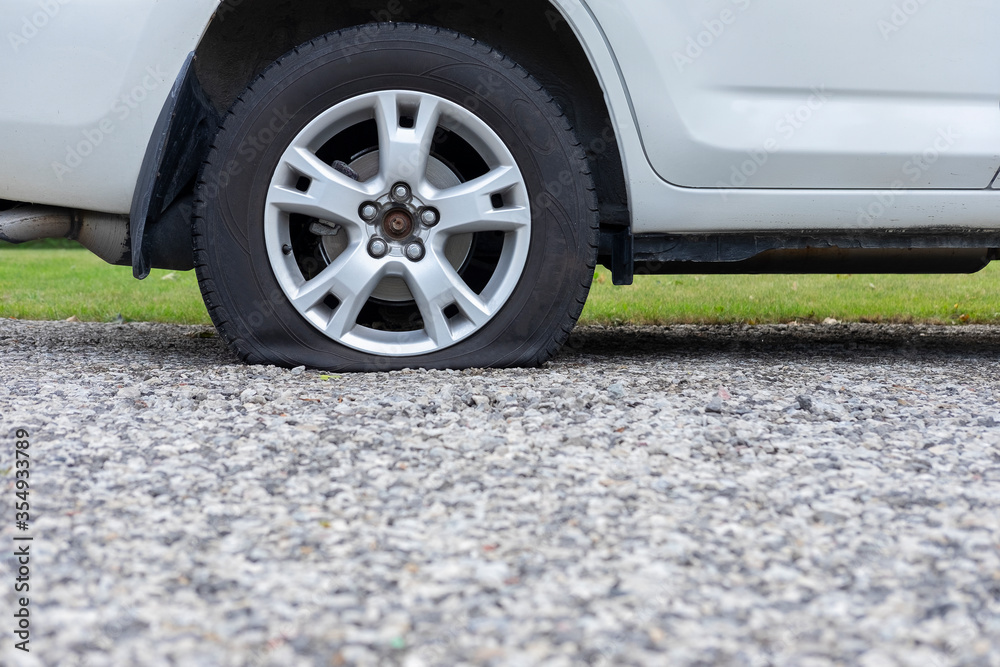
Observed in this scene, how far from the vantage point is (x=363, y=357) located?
8.66 feet

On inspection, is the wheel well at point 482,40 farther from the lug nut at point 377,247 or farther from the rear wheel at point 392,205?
the lug nut at point 377,247

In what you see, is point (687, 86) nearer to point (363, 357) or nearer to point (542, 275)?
point (542, 275)

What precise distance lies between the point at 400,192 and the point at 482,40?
25.3 inches

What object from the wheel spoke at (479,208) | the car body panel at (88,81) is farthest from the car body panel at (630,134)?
the wheel spoke at (479,208)

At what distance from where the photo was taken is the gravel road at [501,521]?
107 centimetres

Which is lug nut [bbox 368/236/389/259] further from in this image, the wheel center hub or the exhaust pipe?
the exhaust pipe

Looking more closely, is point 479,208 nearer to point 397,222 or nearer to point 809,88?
point 397,222

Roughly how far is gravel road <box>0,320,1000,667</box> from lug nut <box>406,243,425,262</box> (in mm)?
356

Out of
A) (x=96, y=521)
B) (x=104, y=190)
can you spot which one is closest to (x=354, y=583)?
(x=96, y=521)

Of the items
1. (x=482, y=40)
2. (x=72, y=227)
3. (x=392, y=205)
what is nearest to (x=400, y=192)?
(x=392, y=205)

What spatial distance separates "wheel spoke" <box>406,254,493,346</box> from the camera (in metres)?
2.56

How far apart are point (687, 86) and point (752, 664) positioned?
1.93m

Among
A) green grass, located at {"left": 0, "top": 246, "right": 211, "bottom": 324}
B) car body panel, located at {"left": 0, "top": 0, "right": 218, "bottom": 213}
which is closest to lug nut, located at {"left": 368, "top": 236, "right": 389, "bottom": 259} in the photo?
car body panel, located at {"left": 0, "top": 0, "right": 218, "bottom": 213}

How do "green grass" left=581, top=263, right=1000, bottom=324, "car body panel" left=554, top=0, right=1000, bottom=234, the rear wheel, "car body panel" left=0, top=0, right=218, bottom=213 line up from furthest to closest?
"green grass" left=581, top=263, right=1000, bottom=324 → "car body panel" left=554, top=0, right=1000, bottom=234 → the rear wheel → "car body panel" left=0, top=0, right=218, bottom=213
